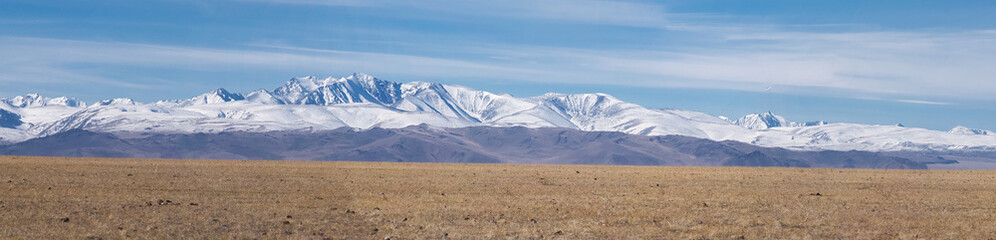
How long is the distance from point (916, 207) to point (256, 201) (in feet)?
78.0

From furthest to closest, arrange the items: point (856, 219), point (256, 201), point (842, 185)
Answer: point (842, 185), point (256, 201), point (856, 219)

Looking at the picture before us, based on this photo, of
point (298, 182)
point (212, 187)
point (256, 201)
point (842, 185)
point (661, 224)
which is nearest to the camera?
point (661, 224)

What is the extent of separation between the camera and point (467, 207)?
3425 centimetres

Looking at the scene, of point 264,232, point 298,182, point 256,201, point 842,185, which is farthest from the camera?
point 842,185

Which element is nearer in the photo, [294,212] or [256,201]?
[294,212]

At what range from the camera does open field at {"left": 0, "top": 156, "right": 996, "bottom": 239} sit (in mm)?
27641

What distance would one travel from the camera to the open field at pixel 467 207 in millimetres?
27641

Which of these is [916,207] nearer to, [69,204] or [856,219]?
[856,219]

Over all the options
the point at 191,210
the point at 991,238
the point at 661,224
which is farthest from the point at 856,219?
the point at 191,210

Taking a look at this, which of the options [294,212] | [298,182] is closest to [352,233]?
[294,212]

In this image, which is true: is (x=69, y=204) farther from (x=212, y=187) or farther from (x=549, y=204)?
(x=549, y=204)

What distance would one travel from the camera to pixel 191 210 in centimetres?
3177

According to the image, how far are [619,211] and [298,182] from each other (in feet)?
61.9

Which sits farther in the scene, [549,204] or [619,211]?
[549,204]
